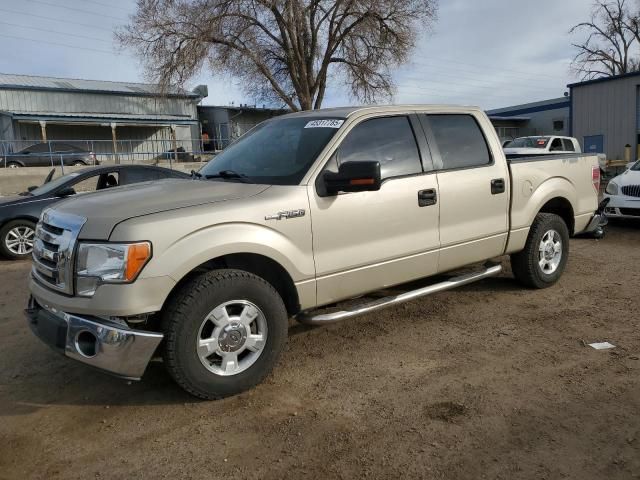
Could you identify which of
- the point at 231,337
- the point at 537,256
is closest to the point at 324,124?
the point at 231,337

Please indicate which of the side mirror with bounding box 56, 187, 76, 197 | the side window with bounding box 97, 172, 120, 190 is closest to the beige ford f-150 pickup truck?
the side window with bounding box 97, 172, 120, 190

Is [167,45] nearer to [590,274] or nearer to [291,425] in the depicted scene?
[590,274]

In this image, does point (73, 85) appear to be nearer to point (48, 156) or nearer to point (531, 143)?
point (48, 156)

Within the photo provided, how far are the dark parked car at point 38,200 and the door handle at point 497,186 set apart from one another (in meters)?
5.03

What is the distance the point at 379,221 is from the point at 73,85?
40.5m

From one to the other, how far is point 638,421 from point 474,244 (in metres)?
2.06

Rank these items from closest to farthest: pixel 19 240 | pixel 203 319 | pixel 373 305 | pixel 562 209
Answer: pixel 203 319 → pixel 373 305 → pixel 562 209 → pixel 19 240

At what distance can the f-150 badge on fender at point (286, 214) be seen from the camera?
3.54 metres

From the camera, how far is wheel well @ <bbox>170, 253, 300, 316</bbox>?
11.6 ft

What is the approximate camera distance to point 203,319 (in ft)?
10.6

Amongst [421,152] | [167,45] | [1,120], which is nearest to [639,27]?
[167,45]

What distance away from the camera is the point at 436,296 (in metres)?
5.61

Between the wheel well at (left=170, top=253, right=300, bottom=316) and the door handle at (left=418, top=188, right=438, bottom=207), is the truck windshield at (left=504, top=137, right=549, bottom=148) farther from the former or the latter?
the wheel well at (left=170, top=253, right=300, bottom=316)

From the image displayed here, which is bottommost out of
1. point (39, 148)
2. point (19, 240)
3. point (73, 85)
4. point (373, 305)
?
point (373, 305)
